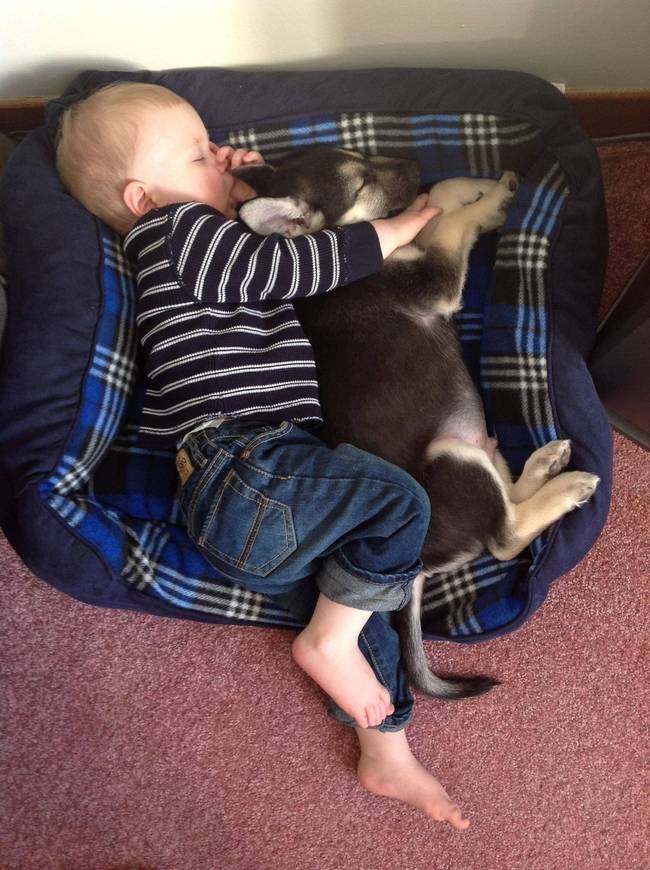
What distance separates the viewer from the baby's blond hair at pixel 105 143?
179 cm

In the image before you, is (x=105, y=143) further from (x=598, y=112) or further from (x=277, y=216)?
(x=598, y=112)

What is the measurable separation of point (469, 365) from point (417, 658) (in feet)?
A: 2.75

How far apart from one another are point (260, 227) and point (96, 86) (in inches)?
30.0

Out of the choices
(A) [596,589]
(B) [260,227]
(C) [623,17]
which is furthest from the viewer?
(A) [596,589]

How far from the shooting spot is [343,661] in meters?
1.77

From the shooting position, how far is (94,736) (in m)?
2.16

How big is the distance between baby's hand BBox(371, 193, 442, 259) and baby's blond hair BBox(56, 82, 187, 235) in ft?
2.14

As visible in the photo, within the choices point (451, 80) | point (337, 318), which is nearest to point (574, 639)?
point (337, 318)

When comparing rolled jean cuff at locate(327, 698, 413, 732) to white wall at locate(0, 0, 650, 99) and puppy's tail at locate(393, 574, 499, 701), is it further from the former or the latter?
white wall at locate(0, 0, 650, 99)

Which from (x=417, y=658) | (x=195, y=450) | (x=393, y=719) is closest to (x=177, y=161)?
(x=195, y=450)

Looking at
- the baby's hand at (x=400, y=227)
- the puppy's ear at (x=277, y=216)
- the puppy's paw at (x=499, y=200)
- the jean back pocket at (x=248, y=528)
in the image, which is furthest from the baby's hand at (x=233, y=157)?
the jean back pocket at (x=248, y=528)

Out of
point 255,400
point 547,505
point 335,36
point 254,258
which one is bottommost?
point 547,505

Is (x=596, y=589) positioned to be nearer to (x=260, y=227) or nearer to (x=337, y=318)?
(x=337, y=318)

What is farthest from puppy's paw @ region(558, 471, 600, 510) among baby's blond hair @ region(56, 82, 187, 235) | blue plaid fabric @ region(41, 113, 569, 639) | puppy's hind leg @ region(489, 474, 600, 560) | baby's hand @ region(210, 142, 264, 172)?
baby's blond hair @ region(56, 82, 187, 235)
